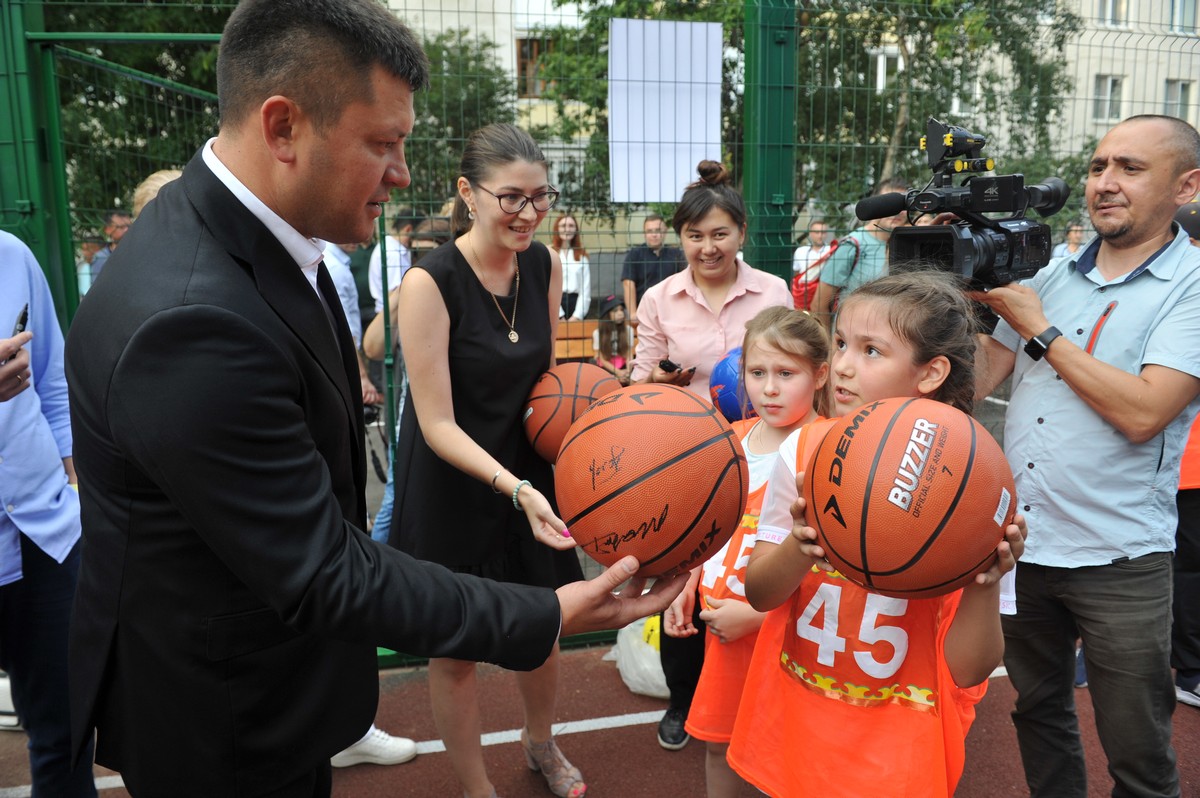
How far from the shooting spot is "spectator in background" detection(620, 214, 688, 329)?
15.2 feet

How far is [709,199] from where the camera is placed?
368cm

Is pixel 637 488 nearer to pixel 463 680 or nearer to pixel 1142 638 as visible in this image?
pixel 463 680

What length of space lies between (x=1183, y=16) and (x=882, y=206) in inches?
134

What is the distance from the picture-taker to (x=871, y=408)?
76.7 inches

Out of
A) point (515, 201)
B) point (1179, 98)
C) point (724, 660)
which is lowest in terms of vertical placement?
point (724, 660)

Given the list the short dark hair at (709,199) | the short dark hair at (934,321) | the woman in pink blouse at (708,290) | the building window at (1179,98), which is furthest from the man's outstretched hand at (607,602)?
the building window at (1179,98)

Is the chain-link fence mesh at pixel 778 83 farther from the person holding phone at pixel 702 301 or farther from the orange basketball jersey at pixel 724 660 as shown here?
the orange basketball jersey at pixel 724 660

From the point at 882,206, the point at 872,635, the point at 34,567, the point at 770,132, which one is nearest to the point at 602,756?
the point at 872,635

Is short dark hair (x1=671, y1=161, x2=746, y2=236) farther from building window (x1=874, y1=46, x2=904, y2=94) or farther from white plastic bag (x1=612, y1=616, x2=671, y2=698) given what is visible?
white plastic bag (x1=612, y1=616, x2=671, y2=698)

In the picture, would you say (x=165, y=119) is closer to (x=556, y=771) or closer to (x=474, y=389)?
(x=474, y=389)

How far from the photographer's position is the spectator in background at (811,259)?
4613mm

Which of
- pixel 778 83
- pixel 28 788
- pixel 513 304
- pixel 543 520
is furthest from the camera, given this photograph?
pixel 778 83

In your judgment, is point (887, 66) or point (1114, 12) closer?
point (887, 66)

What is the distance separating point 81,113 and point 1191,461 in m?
6.08
